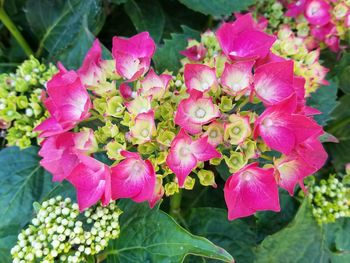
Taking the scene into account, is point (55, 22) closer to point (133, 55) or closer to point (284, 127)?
point (133, 55)

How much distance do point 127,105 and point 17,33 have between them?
0.60 m

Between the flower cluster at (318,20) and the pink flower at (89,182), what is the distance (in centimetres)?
63

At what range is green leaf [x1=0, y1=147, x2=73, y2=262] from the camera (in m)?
0.96

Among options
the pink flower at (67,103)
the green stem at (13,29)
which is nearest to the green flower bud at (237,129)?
the pink flower at (67,103)

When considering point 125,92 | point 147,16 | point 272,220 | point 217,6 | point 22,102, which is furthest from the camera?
point 147,16

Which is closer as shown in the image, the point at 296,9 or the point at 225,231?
the point at 225,231

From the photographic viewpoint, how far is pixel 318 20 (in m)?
1.07

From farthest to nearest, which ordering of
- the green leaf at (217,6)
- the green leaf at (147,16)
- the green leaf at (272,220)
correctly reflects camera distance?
the green leaf at (147,16) < the green leaf at (217,6) < the green leaf at (272,220)

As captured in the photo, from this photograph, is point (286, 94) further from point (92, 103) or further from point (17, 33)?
point (17, 33)

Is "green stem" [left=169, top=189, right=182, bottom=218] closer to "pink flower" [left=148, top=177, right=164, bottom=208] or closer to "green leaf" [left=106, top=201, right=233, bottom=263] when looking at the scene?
"green leaf" [left=106, top=201, right=233, bottom=263]

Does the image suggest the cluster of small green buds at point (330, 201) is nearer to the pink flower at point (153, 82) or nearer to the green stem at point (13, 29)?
the pink flower at point (153, 82)

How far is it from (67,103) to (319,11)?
0.63 metres

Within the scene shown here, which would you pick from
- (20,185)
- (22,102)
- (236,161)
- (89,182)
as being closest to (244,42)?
(236,161)

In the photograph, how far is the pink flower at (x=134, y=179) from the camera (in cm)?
69
